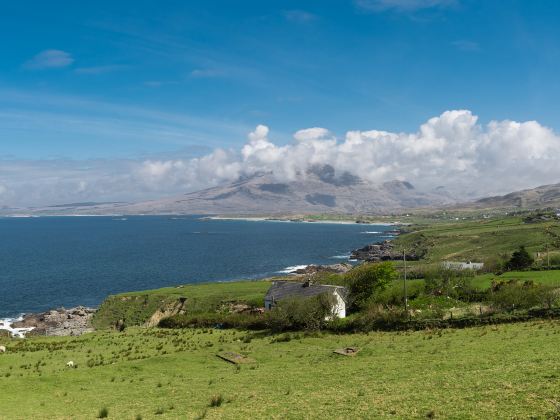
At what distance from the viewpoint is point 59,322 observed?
9212 centimetres

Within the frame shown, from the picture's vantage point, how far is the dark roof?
227 ft

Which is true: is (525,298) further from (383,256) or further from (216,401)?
(383,256)

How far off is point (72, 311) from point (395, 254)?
125 meters

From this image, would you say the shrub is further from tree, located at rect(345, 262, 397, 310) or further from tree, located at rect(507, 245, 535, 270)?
tree, located at rect(507, 245, 535, 270)

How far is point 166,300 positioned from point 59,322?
2213 cm

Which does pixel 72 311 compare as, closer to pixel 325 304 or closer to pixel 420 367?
pixel 325 304

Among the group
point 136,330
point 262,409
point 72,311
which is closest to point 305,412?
point 262,409

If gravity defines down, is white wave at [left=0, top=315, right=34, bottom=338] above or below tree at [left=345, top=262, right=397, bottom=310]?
below

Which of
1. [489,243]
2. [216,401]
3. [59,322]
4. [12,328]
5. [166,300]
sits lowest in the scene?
[12,328]

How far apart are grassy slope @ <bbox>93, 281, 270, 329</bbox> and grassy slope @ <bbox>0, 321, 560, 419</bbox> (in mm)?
31032

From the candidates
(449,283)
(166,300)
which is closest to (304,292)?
(449,283)

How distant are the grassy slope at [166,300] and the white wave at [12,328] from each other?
12.8 meters

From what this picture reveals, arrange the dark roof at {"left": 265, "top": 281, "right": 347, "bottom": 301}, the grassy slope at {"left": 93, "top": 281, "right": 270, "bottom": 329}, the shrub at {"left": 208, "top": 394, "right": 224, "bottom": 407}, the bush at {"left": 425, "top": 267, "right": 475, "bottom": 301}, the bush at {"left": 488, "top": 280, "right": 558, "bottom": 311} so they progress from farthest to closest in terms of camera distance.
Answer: the grassy slope at {"left": 93, "top": 281, "right": 270, "bottom": 329} < the dark roof at {"left": 265, "top": 281, "right": 347, "bottom": 301} < the bush at {"left": 425, "top": 267, "right": 475, "bottom": 301} < the bush at {"left": 488, "top": 280, "right": 558, "bottom": 311} < the shrub at {"left": 208, "top": 394, "right": 224, "bottom": 407}

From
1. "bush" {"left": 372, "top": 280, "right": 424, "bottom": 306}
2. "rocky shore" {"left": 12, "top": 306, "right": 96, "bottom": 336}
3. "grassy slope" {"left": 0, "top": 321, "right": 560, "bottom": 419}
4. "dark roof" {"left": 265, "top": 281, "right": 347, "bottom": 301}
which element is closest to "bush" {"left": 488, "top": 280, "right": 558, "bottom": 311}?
"grassy slope" {"left": 0, "top": 321, "right": 560, "bottom": 419}
